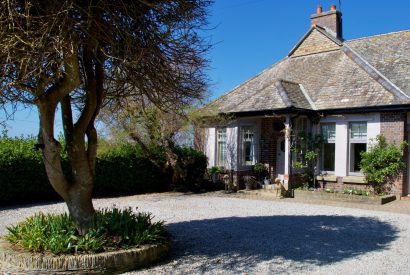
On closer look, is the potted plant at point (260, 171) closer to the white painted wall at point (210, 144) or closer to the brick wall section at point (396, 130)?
the white painted wall at point (210, 144)

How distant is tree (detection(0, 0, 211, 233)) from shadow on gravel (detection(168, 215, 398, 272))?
216 centimetres

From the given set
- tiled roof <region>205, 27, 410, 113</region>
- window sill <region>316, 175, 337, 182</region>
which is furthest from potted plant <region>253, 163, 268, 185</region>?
tiled roof <region>205, 27, 410, 113</region>

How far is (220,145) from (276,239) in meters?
9.91

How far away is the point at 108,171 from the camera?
14727mm

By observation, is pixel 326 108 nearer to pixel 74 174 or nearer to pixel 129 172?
pixel 129 172

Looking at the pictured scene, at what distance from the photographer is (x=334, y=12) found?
65.2ft

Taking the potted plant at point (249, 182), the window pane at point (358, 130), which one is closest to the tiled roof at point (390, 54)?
the window pane at point (358, 130)

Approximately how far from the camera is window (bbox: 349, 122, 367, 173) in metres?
14.9

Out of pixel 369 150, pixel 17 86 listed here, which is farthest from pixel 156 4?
pixel 369 150

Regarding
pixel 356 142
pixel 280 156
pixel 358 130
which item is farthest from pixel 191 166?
pixel 358 130

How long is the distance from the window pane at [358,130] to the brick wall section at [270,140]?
2.88 metres

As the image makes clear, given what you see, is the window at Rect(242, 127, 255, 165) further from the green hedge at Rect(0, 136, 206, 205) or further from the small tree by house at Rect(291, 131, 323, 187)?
the small tree by house at Rect(291, 131, 323, 187)

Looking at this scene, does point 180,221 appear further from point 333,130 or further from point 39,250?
point 333,130

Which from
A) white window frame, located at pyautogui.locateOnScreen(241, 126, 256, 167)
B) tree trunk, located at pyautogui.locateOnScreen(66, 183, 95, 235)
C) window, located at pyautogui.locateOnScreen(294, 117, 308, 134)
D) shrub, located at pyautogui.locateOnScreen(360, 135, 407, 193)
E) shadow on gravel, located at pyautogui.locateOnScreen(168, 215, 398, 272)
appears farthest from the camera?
white window frame, located at pyautogui.locateOnScreen(241, 126, 256, 167)
